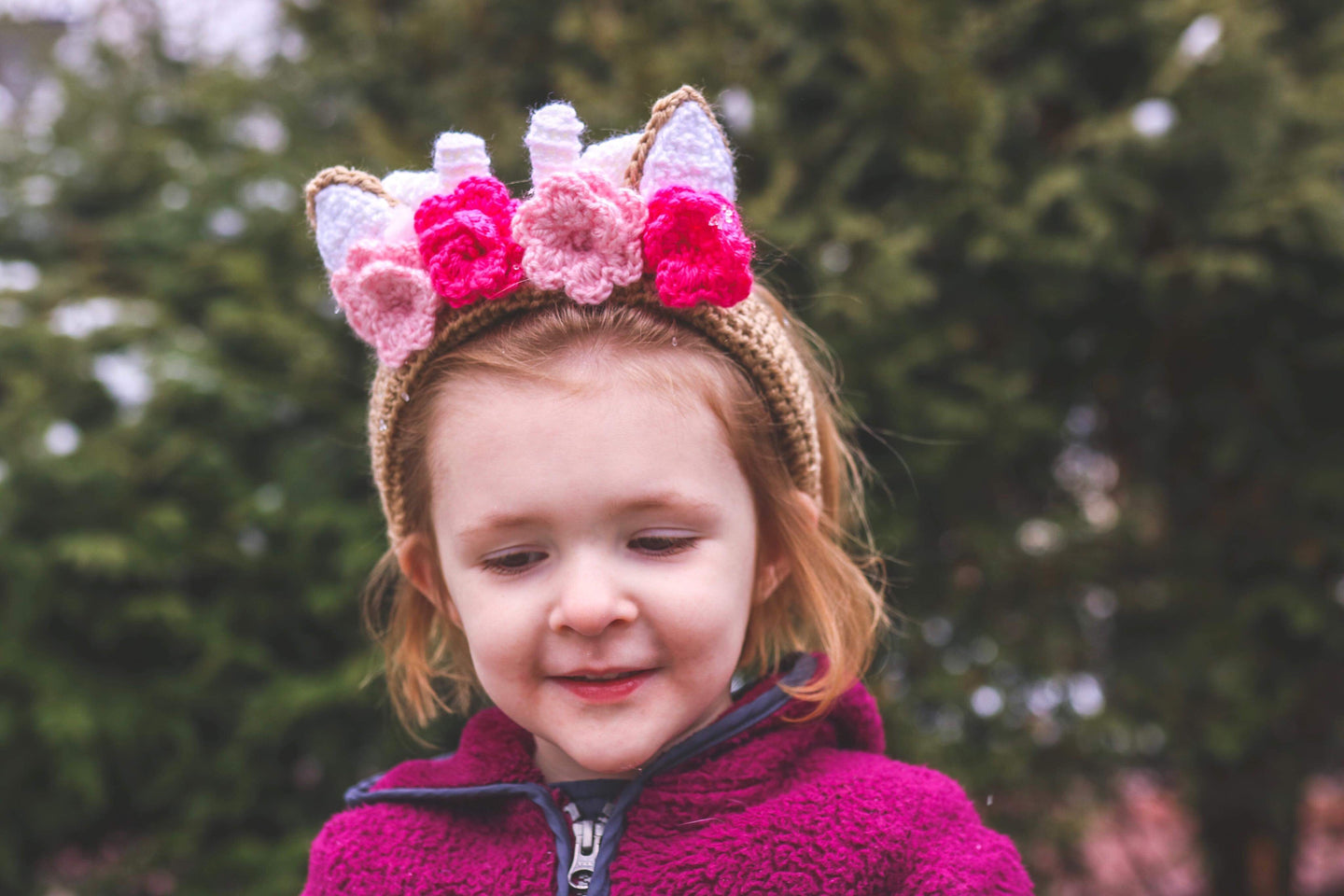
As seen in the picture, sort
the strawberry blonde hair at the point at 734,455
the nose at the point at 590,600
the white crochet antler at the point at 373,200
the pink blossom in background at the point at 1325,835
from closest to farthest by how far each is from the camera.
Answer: the nose at the point at 590,600, the strawberry blonde hair at the point at 734,455, the white crochet antler at the point at 373,200, the pink blossom in background at the point at 1325,835

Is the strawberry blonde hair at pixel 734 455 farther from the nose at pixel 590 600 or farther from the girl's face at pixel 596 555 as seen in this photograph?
the nose at pixel 590 600

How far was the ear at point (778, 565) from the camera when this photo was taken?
1.54 metres

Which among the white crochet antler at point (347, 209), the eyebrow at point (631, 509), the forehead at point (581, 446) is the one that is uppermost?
the white crochet antler at point (347, 209)

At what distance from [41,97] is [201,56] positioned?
27.0 inches

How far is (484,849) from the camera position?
143 centimetres

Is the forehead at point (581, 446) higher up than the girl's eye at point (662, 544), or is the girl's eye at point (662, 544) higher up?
the forehead at point (581, 446)

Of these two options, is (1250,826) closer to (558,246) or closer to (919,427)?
(919,427)

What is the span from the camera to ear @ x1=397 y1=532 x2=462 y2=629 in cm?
159

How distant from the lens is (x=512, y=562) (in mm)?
1355

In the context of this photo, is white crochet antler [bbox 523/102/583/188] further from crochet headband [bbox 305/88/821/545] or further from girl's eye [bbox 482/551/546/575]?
girl's eye [bbox 482/551/546/575]

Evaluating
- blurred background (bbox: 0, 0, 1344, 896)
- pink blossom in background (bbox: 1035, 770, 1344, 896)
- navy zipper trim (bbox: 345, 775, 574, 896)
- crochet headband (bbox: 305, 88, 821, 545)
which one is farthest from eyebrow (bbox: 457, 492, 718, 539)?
pink blossom in background (bbox: 1035, 770, 1344, 896)

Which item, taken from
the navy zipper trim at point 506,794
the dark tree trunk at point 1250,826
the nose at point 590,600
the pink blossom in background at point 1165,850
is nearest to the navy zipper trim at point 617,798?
the navy zipper trim at point 506,794

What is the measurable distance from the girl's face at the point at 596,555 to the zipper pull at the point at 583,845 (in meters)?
0.12

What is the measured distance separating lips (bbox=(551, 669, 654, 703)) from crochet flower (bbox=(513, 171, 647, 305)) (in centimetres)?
47
